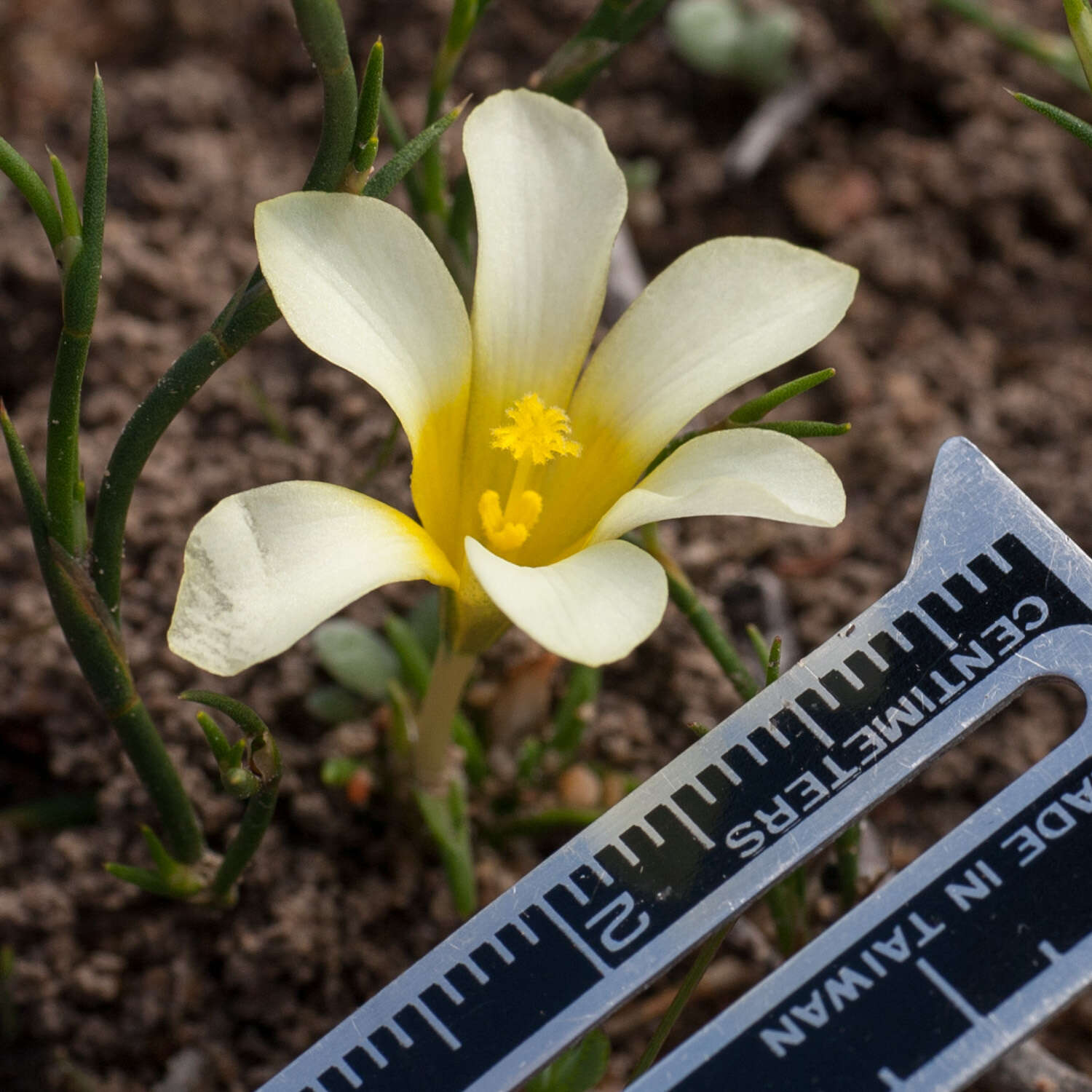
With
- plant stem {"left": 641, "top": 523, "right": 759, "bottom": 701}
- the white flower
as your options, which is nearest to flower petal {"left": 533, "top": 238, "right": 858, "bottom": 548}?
the white flower

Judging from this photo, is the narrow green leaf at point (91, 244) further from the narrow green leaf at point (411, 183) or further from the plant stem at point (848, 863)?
the plant stem at point (848, 863)

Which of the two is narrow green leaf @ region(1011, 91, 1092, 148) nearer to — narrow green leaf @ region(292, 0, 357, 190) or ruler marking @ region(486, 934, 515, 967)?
narrow green leaf @ region(292, 0, 357, 190)

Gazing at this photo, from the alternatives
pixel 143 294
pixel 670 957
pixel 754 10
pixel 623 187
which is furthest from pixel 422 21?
pixel 670 957

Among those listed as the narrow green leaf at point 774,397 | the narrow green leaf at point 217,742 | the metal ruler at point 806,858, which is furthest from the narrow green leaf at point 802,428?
the narrow green leaf at point 217,742

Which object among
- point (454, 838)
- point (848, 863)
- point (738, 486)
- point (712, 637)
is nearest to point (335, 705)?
point (454, 838)

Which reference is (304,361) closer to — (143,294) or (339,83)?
(143,294)
